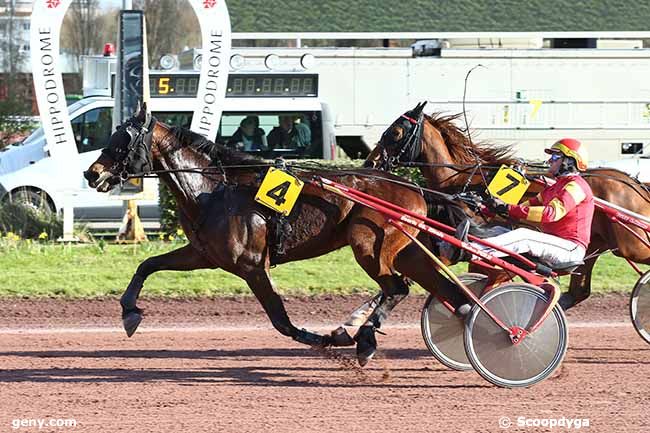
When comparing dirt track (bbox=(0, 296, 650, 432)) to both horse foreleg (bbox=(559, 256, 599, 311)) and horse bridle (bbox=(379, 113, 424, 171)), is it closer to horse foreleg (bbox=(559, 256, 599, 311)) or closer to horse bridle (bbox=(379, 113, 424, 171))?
horse foreleg (bbox=(559, 256, 599, 311))

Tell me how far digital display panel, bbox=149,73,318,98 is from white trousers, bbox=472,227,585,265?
30.7 feet

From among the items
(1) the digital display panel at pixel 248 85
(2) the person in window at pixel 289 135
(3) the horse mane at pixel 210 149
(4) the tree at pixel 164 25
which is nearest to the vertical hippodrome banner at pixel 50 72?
(1) the digital display panel at pixel 248 85

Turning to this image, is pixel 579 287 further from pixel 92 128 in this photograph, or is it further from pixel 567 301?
pixel 92 128

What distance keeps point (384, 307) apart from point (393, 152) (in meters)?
1.70

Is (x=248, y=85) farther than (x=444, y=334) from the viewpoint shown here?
Yes

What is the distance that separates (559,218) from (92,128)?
9905 millimetres

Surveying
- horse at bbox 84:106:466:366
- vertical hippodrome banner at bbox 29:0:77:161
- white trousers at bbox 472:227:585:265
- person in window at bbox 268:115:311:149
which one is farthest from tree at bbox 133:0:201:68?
white trousers at bbox 472:227:585:265

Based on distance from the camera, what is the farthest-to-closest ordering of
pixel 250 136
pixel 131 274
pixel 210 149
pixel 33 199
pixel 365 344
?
pixel 250 136, pixel 33 199, pixel 131 274, pixel 210 149, pixel 365 344

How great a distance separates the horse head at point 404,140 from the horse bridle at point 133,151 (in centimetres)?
207

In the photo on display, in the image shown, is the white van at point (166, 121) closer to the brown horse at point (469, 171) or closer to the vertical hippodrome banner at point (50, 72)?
the vertical hippodrome banner at point (50, 72)

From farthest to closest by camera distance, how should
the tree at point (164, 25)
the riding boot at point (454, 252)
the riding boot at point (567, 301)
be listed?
1. the tree at point (164, 25)
2. the riding boot at point (567, 301)
3. the riding boot at point (454, 252)

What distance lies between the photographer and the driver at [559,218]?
6.78m

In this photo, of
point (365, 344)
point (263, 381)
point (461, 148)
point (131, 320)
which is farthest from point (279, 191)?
point (461, 148)

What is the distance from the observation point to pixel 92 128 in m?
15.4
